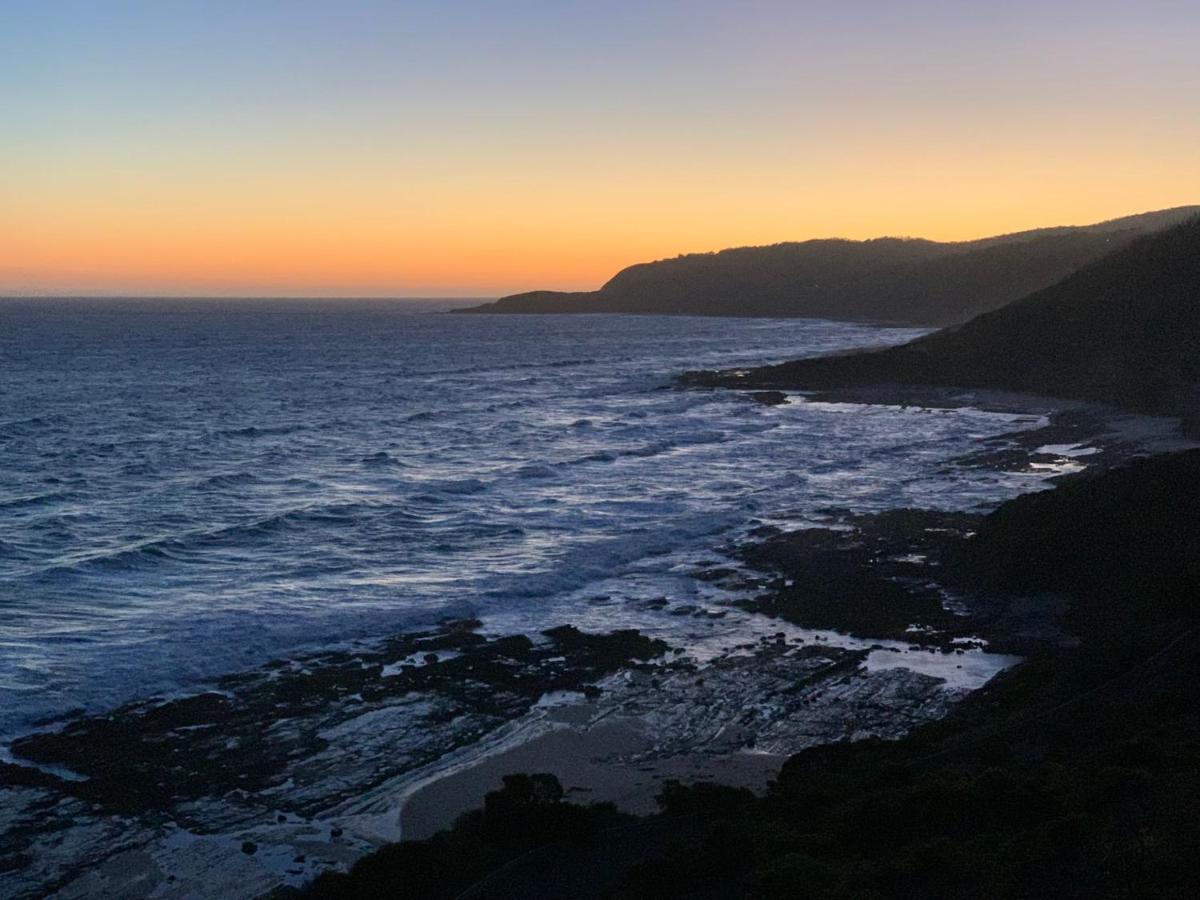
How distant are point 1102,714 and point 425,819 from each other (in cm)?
795

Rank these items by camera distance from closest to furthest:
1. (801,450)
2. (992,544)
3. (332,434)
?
(992,544)
(801,450)
(332,434)

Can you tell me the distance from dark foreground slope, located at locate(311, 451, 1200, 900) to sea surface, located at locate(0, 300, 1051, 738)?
7080 mm

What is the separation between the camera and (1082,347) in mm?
63594

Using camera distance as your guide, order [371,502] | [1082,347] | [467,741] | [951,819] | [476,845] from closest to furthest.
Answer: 1. [951,819]
2. [476,845]
3. [467,741]
4. [371,502]
5. [1082,347]

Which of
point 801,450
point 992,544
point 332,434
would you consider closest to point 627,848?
point 992,544

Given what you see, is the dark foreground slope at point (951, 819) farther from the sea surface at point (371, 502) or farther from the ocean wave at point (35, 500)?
the ocean wave at point (35, 500)

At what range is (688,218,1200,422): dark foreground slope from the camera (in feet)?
184

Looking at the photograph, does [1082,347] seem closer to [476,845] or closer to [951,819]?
[951,819]

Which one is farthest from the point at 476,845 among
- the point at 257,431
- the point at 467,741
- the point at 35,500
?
the point at 257,431

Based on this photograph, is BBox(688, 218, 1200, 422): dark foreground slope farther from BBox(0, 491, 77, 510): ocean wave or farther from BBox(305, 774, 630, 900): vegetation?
BBox(305, 774, 630, 900): vegetation

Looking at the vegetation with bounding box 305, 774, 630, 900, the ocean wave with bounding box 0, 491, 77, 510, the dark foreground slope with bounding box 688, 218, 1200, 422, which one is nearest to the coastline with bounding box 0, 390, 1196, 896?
the vegetation with bounding box 305, 774, 630, 900

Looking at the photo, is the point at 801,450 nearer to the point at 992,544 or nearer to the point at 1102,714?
the point at 992,544

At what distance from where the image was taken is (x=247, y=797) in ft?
44.2

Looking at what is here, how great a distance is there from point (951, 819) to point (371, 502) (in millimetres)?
24600
